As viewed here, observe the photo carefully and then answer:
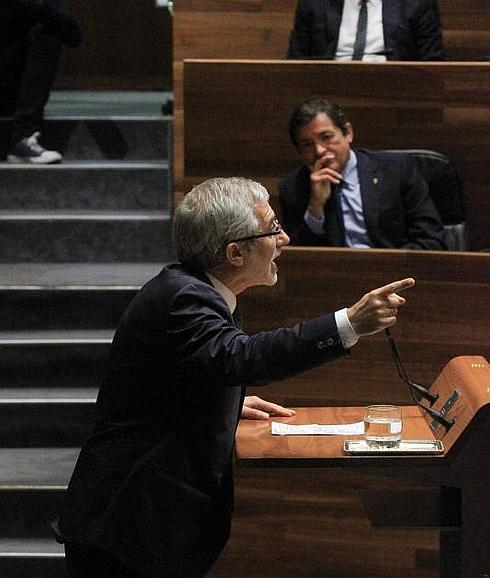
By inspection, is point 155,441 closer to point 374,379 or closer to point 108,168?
point 374,379

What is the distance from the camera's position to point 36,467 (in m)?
3.28

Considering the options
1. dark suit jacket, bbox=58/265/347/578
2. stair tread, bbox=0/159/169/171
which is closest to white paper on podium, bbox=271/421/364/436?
dark suit jacket, bbox=58/265/347/578

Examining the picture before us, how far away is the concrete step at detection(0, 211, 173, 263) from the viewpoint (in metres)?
4.01

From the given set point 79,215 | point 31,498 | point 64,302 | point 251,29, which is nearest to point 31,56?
point 79,215

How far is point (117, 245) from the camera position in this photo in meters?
4.03

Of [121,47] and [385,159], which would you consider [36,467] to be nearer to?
[385,159]

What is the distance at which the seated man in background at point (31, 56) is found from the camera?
4.25 meters

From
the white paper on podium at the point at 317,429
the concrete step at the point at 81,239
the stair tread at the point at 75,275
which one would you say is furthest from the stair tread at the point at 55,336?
the white paper on podium at the point at 317,429

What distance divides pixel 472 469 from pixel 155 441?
46 centimetres

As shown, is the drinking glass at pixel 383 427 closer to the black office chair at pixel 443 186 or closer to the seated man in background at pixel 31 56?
the black office chair at pixel 443 186

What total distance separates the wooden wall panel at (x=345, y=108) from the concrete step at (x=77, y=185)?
2.32 feet

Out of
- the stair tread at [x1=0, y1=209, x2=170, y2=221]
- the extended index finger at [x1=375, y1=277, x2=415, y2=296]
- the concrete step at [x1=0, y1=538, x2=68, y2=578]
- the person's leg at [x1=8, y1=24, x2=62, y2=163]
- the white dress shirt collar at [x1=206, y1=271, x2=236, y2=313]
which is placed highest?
the extended index finger at [x1=375, y1=277, x2=415, y2=296]

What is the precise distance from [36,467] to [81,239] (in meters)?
0.97

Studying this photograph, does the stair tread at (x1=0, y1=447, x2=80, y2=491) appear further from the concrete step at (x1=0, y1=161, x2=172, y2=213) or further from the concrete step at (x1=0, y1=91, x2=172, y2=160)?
the concrete step at (x1=0, y1=91, x2=172, y2=160)
